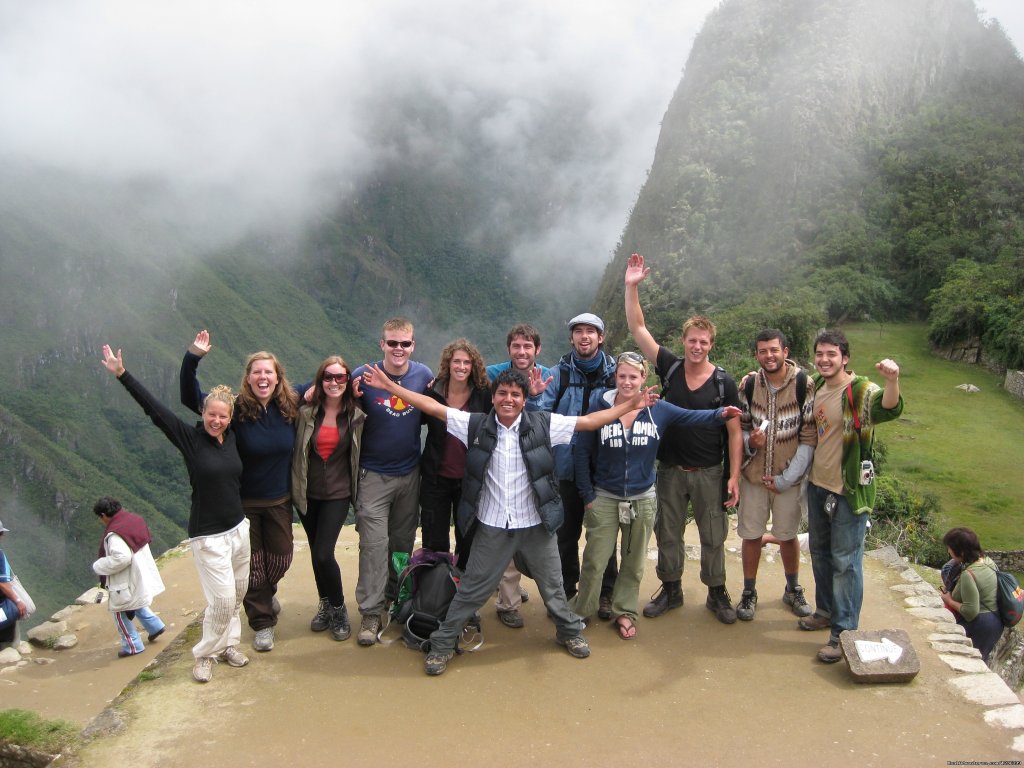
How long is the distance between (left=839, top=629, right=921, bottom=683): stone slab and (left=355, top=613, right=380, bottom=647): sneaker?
3291mm

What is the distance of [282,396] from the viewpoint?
547 centimetres

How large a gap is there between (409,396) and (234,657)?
2.22m

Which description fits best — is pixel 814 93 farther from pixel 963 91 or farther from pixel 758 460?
pixel 758 460

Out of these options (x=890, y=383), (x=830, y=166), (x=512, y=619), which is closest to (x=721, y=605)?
(x=512, y=619)

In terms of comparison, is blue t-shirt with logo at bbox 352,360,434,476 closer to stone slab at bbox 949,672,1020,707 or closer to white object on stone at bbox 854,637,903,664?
white object on stone at bbox 854,637,903,664

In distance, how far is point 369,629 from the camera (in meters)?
5.73

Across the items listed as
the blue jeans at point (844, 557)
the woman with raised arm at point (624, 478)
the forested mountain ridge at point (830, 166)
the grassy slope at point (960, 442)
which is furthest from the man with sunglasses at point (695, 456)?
the forested mountain ridge at point (830, 166)

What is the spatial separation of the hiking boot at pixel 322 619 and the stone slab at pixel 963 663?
4517 mm

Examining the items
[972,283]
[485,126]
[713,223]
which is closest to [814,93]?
[713,223]

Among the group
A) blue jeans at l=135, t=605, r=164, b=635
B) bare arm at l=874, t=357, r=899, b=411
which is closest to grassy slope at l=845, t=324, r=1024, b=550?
bare arm at l=874, t=357, r=899, b=411

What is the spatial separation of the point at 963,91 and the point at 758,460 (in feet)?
173

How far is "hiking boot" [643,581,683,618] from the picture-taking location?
6.12 meters

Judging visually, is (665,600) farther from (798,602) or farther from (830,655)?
(830,655)

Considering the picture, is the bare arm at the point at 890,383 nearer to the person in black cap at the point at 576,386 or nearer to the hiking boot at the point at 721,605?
the person in black cap at the point at 576,386
